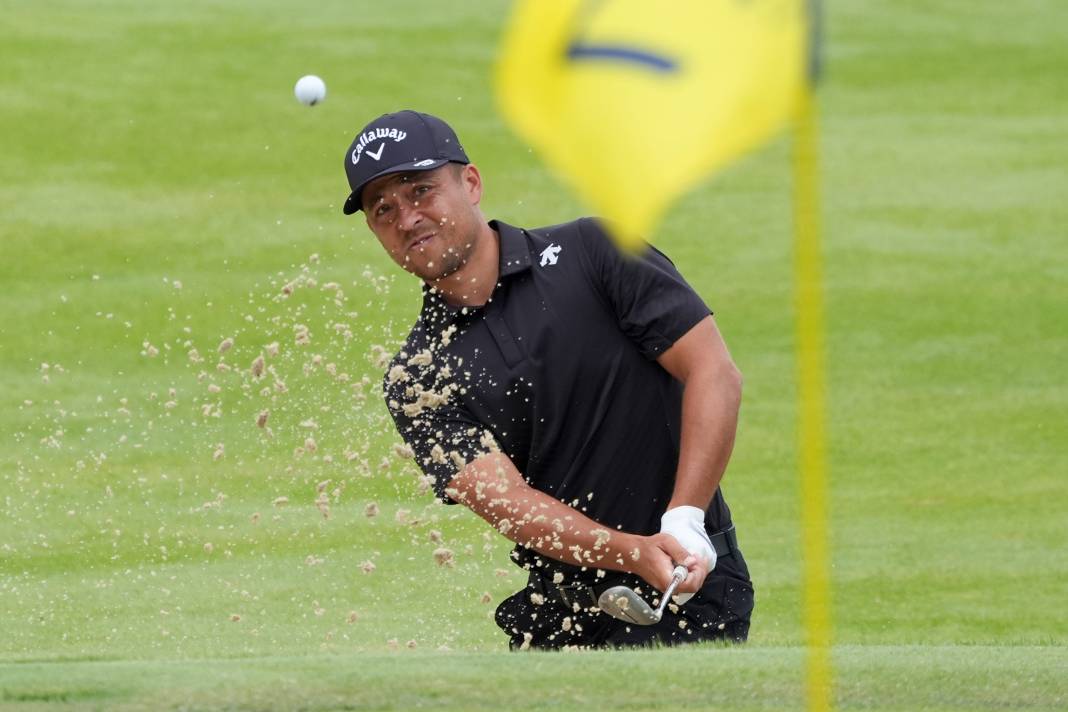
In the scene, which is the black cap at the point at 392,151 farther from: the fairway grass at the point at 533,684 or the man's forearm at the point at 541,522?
the fairway grass at the point at 533,684

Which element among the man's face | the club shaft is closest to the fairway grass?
the club shaft

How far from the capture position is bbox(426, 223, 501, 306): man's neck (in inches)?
188

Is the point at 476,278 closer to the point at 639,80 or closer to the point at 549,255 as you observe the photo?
the point at 549,255

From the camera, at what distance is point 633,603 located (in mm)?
4387

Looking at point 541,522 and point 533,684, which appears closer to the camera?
point 533,684

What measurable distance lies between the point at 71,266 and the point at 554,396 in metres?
5.38

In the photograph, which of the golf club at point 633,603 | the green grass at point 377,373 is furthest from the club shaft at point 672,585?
the green grass at point 377,373

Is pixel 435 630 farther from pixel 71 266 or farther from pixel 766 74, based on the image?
pixel 71 266

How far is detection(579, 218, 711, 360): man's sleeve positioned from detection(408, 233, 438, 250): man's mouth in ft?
1.24

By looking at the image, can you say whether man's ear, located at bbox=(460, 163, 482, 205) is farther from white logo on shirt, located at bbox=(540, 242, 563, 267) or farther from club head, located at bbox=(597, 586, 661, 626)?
club head, located at bbox=(597, 586, 661, 626)

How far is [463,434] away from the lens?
4.70m

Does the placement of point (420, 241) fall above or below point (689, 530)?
above

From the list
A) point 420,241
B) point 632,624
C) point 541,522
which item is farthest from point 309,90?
point 541,522

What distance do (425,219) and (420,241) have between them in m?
0.06
